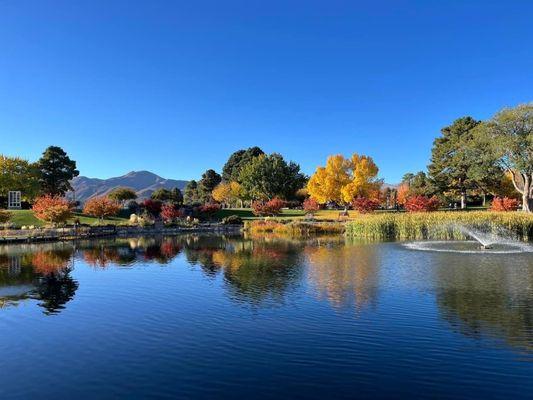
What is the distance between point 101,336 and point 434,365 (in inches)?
333

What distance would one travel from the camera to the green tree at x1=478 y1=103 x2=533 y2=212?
5169 cm

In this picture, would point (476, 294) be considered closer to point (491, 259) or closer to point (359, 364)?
point (359, 364)

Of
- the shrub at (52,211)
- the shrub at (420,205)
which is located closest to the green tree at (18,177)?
the shrub at (52,211)

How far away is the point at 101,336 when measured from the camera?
1189 centimetres

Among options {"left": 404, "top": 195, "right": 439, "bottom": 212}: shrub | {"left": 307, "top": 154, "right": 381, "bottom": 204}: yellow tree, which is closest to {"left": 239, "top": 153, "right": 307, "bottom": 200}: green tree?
{"left": 307, "top": 154, "right": 381, "bottom": 204}: yellow tree

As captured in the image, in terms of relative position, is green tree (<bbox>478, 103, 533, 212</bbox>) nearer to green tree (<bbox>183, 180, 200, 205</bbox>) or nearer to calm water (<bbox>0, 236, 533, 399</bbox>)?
calm water (<bbox>0, 236, 533, 399</bbox>)

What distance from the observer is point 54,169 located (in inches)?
3354

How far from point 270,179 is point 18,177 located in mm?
45732

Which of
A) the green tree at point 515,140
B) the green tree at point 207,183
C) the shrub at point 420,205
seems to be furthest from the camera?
the green tree at point 207,183

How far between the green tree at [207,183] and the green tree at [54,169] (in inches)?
1813

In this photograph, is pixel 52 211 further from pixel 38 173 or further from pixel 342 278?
pixel 342 278

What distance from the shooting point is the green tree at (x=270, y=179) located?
91.4 m

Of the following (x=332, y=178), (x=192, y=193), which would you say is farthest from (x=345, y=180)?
(x=192, y=193)

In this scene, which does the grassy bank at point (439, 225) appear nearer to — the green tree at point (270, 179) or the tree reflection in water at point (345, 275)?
the tree reflection in water at point (345, 275)
